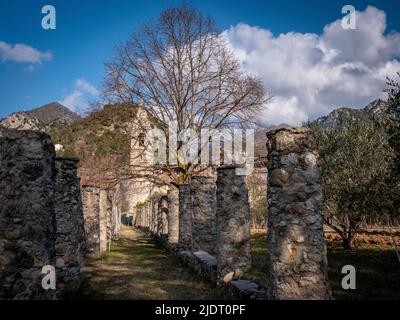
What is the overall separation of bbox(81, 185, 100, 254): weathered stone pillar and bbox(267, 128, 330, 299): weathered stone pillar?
10.8 meters

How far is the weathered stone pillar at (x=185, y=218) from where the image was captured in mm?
15586

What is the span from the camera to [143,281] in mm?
10828

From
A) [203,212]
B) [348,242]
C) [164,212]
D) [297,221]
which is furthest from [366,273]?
[164,212]

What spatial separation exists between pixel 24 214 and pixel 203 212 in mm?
9447

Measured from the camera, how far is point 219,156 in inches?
764

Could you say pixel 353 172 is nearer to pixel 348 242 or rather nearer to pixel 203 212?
pixel 348 242

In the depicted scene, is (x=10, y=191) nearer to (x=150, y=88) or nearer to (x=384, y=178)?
(x=384, y=178)

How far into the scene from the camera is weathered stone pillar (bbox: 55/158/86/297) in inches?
363

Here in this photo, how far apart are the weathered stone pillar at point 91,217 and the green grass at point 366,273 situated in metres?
6.59

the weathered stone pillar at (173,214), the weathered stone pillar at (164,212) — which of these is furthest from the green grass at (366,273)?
the weathered stone pillar at (164,212)
